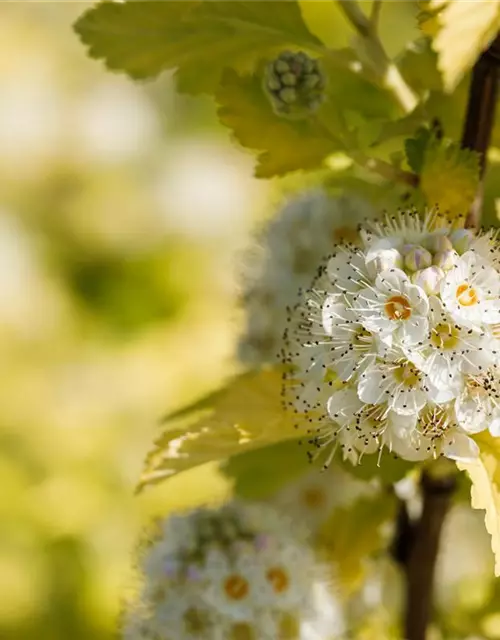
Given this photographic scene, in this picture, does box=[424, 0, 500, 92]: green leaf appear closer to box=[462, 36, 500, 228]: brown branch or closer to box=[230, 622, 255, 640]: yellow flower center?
box=[462, 36, 500, 228]: brown branch

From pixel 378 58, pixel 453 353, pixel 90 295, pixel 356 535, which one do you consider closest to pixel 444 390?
pixel 453 353

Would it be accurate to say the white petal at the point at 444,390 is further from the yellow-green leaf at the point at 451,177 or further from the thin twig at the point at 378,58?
the thin twig at the point at 378,58

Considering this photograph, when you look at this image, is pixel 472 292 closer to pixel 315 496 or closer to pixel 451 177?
pixel 451 177

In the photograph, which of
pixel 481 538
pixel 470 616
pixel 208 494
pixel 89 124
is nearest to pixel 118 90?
pixel 89 124

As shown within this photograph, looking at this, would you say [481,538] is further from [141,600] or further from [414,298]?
[414,298]

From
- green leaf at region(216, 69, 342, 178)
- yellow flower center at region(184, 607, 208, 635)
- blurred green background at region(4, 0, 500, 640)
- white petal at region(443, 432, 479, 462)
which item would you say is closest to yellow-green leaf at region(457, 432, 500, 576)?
white petal at region(443, 432, 479, 462)

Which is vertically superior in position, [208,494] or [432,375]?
[432,375]

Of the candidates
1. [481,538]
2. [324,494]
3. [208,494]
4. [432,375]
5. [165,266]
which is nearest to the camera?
[432,375]
